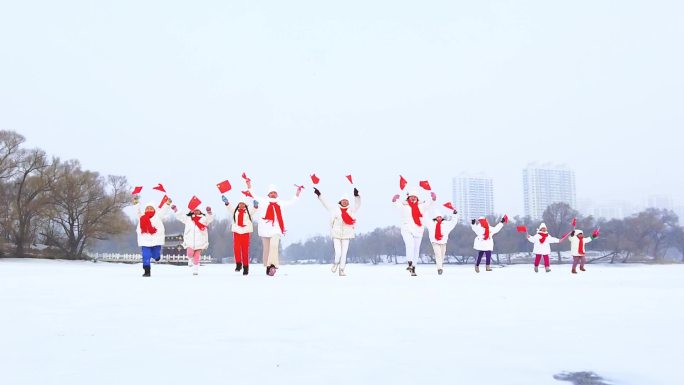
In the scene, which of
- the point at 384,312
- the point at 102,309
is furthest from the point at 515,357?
the point at 102,309

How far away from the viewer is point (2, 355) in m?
3.75

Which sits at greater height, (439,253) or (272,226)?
(272,226)

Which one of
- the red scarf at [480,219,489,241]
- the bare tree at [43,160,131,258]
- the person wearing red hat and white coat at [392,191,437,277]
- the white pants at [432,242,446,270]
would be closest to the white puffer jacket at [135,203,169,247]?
the person wearing red hat and white coat at [392,191,437,277]

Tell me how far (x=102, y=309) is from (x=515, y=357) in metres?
4.64

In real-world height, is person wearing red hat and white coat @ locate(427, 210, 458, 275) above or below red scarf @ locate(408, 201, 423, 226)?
below

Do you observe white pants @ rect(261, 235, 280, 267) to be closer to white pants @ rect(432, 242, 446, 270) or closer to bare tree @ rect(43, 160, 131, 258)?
white pants @ rect(432, 242, 446, 270)

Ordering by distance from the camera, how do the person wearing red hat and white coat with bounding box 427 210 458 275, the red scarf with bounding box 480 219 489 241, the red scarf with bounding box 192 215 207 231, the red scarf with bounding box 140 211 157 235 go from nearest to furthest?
1. the red scarf with bounding box 140 211 157 235
2. the red scarf with bounding box 192 215 207 231
3. the person wearing red hat and white coat with bounding box 427 210 458 275
4. the red scarf with bounding box 480 219 489 241

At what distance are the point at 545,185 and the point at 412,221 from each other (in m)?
133

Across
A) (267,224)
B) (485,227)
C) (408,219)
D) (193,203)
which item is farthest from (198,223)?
(485,227)

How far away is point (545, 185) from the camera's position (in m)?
139

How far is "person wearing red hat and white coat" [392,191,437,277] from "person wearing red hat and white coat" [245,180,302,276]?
352cm

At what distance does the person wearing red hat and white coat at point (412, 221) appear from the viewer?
1576cm

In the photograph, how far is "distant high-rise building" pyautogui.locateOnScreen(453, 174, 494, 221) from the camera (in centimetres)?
14300

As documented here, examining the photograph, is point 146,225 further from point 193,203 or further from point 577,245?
point 577,245
